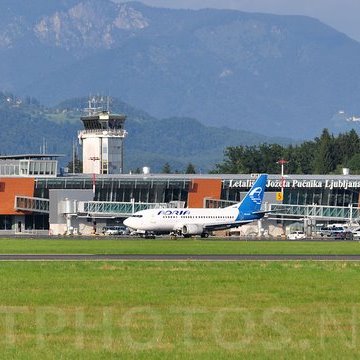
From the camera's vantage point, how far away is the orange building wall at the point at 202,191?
18462 centimetres

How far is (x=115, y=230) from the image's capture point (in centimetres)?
15988

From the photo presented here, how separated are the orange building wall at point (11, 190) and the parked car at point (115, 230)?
1585cm

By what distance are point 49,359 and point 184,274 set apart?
24.2 meters

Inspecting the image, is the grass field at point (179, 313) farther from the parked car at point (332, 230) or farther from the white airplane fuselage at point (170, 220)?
the parked car at point (332, 230)

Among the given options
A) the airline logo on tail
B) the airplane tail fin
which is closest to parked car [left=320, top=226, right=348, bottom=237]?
the airplane tail fin

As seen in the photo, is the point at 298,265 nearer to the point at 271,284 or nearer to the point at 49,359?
the point at 271,284

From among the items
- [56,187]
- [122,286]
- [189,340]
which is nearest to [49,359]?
[189,340]

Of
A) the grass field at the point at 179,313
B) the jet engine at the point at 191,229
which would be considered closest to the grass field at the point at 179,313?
the grass field at the point at 179,313

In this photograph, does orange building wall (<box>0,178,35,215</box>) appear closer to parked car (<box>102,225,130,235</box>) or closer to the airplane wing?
parked car (<box>102,225,130,235</box>)

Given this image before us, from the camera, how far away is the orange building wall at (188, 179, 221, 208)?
7269 inches

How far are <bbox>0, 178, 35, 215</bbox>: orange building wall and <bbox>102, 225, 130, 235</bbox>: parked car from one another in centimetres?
1585

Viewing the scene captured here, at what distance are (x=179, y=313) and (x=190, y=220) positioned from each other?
98288mm

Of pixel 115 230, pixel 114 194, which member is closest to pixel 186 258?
pixel 115 230

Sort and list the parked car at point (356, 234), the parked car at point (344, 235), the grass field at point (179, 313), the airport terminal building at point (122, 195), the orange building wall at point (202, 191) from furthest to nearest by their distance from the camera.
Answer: the orange building wall at point (202, 191) < the airport terminal building at point (122, 195) < the parked car at point (344, 235) < the parked car at point (356, 234) < the grass field at point (179, 313)
